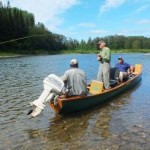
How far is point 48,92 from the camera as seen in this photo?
10352mm

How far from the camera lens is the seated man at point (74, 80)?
1162cm

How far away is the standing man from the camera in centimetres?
1443

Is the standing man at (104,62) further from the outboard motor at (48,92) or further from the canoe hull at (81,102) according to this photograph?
the outboard motor at (48,92)

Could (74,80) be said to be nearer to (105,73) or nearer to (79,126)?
(79,126)

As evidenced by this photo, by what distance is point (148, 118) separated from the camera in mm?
11320

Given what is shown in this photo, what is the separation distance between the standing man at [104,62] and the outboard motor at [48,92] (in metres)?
4.24

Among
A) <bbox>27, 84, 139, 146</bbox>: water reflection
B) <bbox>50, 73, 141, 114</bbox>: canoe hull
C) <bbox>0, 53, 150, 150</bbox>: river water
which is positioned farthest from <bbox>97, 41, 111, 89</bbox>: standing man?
<bbox>27, 84, 139, 146</bbox>: water reflection

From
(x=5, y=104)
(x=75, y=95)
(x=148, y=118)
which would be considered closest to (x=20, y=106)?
(x=5, y=104)

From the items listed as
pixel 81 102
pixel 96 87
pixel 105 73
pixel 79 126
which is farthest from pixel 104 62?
pixel 79 126

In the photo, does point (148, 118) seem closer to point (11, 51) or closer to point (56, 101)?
point (56, 101)

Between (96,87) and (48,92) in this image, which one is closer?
(48,92)

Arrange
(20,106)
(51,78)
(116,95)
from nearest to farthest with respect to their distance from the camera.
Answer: (51,78) → (20,106) → (116,95)

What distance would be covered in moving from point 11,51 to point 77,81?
80683 millimetres

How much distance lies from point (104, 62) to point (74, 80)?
3335 mm
